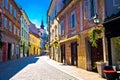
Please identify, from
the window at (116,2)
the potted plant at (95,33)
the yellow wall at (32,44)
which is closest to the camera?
the window at (116,2)

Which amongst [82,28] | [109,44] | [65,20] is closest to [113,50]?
[109,44]

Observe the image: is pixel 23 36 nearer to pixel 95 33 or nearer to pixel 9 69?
pixel 9 69

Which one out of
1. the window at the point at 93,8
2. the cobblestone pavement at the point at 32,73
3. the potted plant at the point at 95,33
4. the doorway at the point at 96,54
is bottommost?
the cobblestone pavement at the point at 32,73

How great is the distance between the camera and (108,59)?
38.7 ft

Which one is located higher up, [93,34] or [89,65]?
[93,34]

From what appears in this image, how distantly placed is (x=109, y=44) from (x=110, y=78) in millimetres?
3027

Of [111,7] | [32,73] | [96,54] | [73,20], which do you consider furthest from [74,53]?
[111,7]

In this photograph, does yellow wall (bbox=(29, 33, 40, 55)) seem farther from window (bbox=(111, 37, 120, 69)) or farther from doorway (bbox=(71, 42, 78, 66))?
window (bbox=(111, 37, 120, 69))

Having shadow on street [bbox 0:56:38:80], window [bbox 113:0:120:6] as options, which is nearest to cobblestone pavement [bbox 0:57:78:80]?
shadow on street [bbox 0:56:38:80]

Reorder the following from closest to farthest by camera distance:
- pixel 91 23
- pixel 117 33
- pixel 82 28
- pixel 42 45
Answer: pixel 117 33 < pixel 91 23 < pixel 82 28 < pixel 42 45

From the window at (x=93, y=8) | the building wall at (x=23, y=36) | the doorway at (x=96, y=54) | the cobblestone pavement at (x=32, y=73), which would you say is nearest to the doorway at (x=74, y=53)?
the cobblestone pavement at (x=32, y=73)

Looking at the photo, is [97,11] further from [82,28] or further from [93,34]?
[82,28]

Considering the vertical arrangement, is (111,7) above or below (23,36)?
below

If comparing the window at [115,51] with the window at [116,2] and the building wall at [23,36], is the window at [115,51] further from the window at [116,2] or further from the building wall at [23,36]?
the building wall at [23,36]
